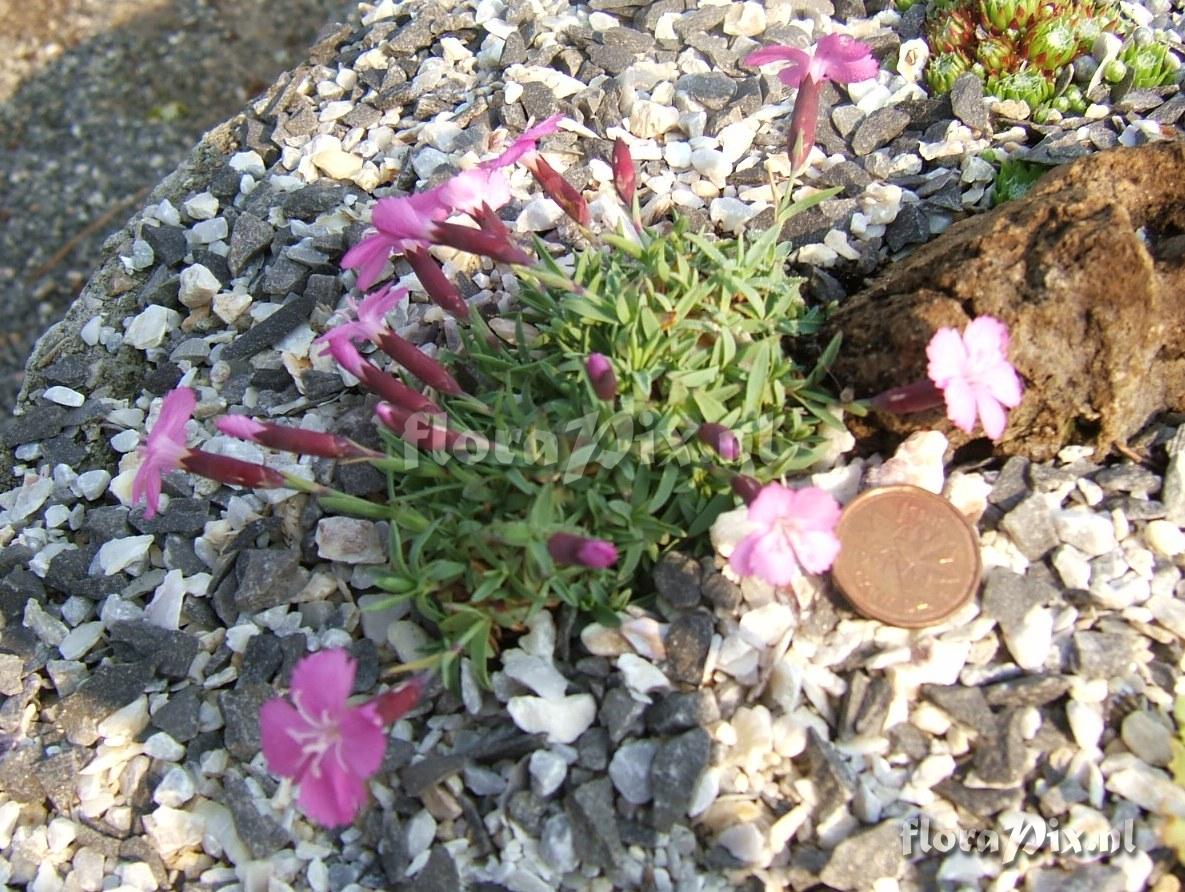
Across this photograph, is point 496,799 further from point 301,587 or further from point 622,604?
point 301,587

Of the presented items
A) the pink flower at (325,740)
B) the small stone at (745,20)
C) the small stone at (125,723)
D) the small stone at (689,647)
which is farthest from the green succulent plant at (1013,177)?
the small stone at (125,723)

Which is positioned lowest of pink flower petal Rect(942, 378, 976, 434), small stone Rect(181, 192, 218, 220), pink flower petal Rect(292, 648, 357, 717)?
pink flower petal Rect(942, 378, 976, 434)

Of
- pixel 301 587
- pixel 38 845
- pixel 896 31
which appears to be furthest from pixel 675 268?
pixel 38 845

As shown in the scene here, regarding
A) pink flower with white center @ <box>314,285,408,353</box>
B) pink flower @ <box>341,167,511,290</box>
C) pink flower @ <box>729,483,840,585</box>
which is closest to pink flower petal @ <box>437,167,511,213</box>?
pink flower @ <box>341,167,511,290</box>

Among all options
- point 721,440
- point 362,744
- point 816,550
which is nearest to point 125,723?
point 362,744

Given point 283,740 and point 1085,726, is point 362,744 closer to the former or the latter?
point 283,740

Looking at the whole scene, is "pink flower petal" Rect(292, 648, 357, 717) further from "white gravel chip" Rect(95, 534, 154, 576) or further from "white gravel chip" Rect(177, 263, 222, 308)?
"white gravel chip" Rect(177, 263, 222, 308)
